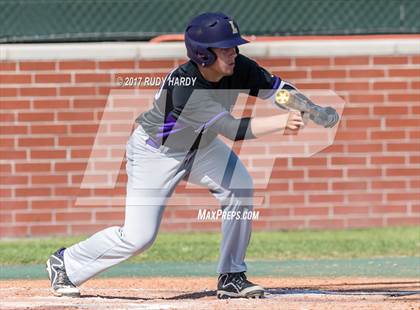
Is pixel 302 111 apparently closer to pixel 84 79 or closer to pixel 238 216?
pixel 238 216

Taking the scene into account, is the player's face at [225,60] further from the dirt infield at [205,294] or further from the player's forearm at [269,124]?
the dirt infield at [205,294]

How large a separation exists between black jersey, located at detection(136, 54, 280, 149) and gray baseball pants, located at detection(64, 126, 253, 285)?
12 centimetres

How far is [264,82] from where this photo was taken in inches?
300

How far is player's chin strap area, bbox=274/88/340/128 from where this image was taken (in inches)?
275

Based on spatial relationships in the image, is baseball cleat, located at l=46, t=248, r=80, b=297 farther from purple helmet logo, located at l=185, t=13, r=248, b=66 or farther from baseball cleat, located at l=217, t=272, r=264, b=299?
purple helmet logo, located at l=185, t=13, r=248, b=66

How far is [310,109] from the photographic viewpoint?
7.00 metres

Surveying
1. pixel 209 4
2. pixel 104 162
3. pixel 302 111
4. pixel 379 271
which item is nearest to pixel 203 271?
pixel 379 271

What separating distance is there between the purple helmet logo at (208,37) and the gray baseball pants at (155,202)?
0.68 metres

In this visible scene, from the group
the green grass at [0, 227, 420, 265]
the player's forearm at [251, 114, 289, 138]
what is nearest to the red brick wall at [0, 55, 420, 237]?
the green grass at [0, 227, 420, 265]

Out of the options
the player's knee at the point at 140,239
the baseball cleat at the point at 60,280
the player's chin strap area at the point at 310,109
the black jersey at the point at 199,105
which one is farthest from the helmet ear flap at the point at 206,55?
the baseball cleat at the point at 60,280

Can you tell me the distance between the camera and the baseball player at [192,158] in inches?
285

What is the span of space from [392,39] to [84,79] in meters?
3.45

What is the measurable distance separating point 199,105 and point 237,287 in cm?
133

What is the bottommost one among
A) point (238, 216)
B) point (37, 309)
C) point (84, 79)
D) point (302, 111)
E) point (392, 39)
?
point (37, 309)
